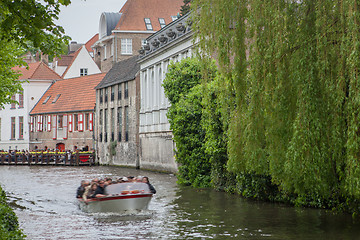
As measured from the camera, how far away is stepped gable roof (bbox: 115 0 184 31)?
60906 mm

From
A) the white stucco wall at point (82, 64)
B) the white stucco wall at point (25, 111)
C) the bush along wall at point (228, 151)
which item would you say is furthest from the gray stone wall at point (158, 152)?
the white stucco wall at point (25, 111)

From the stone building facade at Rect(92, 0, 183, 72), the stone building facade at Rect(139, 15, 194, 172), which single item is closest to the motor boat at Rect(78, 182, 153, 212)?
the stone building facade at Rect(139, 15, 194, 172)

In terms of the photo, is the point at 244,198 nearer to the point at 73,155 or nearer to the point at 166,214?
the point at 166,214

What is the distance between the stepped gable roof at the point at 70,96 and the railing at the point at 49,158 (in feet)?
17.3

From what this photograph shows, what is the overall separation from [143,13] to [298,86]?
166ft

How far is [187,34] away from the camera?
109ft

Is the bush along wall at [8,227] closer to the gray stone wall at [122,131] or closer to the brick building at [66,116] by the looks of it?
the gray stone wall at [122,131]

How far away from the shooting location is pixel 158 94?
3984cm

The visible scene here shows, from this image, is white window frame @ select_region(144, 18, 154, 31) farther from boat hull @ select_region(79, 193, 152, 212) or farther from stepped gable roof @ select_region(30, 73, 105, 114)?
boat hull @ select_region(79, 193, 152, 212)

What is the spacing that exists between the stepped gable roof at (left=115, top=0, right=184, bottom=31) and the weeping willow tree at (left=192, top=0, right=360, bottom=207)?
45.8m

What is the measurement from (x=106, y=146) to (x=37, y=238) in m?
38.4

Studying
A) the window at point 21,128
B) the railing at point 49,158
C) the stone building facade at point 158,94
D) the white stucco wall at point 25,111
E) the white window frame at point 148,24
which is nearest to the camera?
the stone building facade at point 158,94

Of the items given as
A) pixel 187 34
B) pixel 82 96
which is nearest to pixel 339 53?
pixel 187 34

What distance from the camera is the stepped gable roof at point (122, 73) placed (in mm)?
47406
